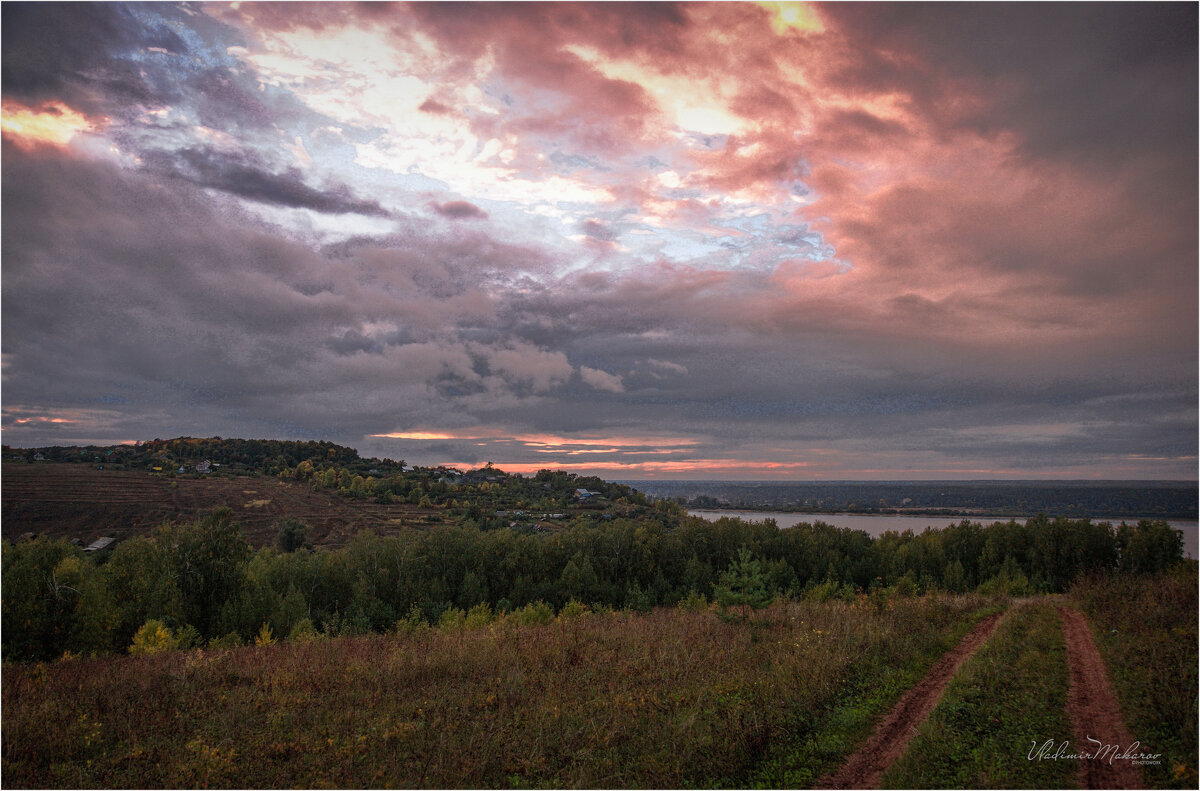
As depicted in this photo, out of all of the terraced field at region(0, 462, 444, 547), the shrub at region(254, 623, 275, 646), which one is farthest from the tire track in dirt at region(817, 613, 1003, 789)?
the terraced field at region(0, 462, 444, 547)

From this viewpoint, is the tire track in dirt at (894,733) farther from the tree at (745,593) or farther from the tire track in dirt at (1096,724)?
the tree at (745,593)

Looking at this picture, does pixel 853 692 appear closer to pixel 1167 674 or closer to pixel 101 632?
pixel 1167 674

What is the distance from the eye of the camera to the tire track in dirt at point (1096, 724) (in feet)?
24.1

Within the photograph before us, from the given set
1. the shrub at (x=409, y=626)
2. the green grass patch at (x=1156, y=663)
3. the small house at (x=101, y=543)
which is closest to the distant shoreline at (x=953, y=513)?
the green grass patch at (x=1156, y=663)

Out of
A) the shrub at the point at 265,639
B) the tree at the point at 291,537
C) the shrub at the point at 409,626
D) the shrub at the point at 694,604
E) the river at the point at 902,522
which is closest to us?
the shrub at the point at 265,639

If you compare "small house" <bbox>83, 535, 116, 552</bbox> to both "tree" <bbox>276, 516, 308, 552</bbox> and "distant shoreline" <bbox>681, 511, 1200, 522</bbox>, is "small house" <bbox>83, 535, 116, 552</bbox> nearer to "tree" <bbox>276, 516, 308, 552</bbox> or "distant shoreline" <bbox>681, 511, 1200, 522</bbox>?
"tree" <bbox>276, 516, 308, 552</bbox>

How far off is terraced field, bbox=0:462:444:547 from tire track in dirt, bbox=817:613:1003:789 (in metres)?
→ 91.1

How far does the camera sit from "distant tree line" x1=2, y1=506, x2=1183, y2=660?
1266 inches

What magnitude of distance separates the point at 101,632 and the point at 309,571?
37611 millimetres

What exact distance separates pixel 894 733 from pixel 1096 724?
3.42 meters

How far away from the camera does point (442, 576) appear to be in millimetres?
65250

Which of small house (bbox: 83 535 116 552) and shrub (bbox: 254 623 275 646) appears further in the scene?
small house (bbox: 83 535 116 552)

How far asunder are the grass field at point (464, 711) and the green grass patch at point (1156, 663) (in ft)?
11.9

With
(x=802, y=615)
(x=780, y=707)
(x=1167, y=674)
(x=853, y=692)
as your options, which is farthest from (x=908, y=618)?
(x=780, y=707)
